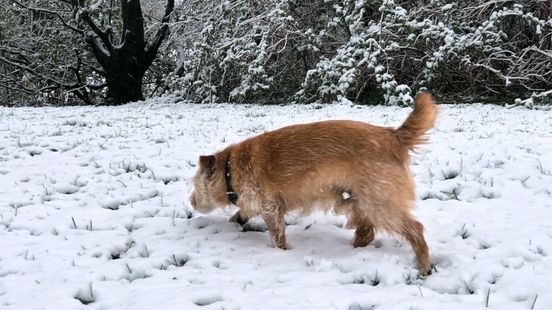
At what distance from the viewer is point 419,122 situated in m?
3.33

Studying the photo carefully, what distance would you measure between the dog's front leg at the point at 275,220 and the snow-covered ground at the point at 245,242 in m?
0.11

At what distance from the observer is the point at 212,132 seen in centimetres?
773

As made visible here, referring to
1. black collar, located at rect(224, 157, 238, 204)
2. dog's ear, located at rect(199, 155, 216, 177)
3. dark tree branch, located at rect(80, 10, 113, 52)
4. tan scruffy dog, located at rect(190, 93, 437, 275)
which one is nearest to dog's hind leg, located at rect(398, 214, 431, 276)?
tan scruffy dog, located at rect(190, 93, 437, 275)

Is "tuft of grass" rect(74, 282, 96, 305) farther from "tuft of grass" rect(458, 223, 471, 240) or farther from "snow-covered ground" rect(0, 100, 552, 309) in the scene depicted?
"tuft of grass" rect(458, 223, 471, 240)

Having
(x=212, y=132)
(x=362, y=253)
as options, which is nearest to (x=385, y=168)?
(x=362, y=253)

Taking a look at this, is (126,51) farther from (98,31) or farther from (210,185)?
(210,185)

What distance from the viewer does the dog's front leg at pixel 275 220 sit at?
3.57 m

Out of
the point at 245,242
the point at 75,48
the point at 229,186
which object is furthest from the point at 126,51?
the point at 245,242

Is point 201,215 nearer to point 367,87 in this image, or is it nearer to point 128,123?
point 128,123

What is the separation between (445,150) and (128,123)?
6.05 m

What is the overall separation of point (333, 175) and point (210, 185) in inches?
44.4

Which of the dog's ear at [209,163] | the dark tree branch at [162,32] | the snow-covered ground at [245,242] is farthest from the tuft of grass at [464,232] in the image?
the dark tree branch at [162,32]

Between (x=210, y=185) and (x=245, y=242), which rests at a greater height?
(x=210, y=185)

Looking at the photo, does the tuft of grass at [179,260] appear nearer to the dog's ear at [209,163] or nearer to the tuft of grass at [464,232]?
the dog's ear at [209,163]
